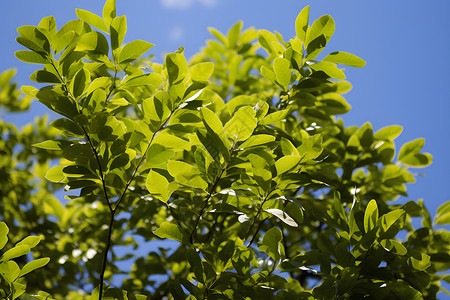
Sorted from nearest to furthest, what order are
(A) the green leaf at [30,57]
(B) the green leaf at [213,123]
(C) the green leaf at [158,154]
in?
1. (B) the green leaf at [213,123]
2. (A) the green leaf at [30,57]
3. (C) the green leaf at [158,154]

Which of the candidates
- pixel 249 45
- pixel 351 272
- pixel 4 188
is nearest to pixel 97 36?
pixel 351 272

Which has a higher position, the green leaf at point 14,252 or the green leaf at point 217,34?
the green leaf at point 217,34

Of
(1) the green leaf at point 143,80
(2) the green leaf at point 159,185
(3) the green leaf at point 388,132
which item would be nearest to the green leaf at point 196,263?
(2) the green leaf at point 159,185

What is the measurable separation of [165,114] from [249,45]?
5.58 feet

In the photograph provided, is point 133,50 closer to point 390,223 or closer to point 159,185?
point 159,185

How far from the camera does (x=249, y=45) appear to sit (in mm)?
3219

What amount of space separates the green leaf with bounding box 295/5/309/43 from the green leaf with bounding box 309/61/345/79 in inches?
5.6

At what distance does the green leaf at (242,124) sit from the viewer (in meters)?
1.51

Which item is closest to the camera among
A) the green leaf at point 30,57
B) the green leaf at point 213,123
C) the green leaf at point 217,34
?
the green leaf at point 213,123

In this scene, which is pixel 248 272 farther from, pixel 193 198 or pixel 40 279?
pixel 40 279

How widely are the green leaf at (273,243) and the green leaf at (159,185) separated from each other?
40cm

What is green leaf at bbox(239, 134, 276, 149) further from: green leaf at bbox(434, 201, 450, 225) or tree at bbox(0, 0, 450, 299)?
green leaf at bbox(434, 201, 450, 225)

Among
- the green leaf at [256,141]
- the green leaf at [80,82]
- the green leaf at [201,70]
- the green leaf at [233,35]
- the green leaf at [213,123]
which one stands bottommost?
the green leaf at [256,141]

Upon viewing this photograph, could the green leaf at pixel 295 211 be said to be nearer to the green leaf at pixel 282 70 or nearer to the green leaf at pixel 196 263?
the green leaf at pixel 196 263
